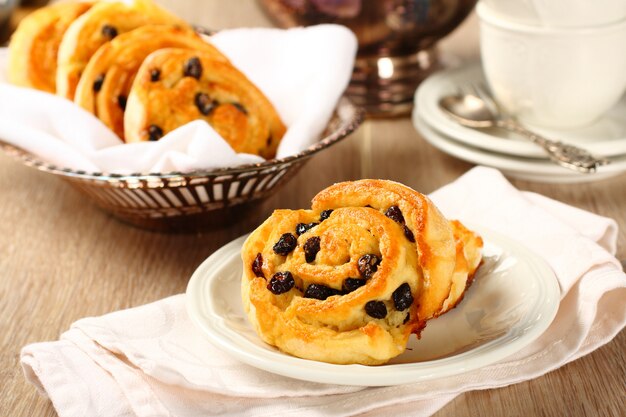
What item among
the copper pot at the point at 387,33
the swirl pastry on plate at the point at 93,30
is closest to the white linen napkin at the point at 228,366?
the swirl pastry on plate at the point at 93,30

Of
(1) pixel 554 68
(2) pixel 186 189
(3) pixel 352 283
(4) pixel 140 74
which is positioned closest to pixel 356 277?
(3) pixel 352 283

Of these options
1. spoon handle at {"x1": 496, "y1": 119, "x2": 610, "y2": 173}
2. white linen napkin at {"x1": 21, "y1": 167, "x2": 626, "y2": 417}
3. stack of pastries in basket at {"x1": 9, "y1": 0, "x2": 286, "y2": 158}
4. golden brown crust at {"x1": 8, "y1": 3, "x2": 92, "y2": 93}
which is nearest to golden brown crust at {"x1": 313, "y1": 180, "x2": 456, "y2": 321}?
white linen napkin at {"x1": 21, "y1": 167, "x2": 626, "y2": 417}

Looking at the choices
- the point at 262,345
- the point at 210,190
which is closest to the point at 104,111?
the point at 210,190

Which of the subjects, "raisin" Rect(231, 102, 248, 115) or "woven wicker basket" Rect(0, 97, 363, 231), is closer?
"woven wicker basket" Rect(0, 97, 363, 231)

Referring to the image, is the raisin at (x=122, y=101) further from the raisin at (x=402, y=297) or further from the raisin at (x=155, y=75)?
the raisin at (x=402, y=297)

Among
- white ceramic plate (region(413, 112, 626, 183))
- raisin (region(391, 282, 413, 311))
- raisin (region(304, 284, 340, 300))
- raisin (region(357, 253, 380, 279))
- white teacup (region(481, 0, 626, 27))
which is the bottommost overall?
white ceramic plate (region(413, 112, 626, 183))

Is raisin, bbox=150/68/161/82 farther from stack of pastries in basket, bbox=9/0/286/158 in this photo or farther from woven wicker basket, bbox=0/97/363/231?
woven wicker basket, bbox=0/97/363/231

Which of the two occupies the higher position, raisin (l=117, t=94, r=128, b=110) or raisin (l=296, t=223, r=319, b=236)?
raisin (l=296, t=223, r=319, b=236)

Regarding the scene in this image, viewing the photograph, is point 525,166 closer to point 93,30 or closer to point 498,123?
point 498,123
